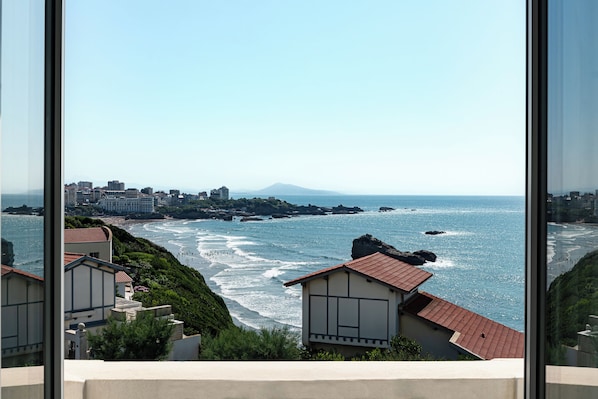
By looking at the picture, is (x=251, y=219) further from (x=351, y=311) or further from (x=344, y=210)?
(x=351, y=311)

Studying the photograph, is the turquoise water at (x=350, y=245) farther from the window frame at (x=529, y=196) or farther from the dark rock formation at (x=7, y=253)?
the dark rock formation at (x=7, y=253)

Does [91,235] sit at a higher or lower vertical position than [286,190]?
lower

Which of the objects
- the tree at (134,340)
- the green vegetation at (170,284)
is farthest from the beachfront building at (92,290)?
the green vegetation at (170,284)

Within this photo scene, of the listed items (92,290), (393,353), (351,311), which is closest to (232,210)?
(351,311)

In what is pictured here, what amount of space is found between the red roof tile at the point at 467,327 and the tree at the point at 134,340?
7.45 ft

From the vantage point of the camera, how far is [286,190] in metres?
7.34

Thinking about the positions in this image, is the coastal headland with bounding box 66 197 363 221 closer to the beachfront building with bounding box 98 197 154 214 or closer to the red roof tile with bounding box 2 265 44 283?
the beachfront building with bounding box 98 197 154 214

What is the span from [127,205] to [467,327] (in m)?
4.34

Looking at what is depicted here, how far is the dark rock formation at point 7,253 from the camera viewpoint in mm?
799

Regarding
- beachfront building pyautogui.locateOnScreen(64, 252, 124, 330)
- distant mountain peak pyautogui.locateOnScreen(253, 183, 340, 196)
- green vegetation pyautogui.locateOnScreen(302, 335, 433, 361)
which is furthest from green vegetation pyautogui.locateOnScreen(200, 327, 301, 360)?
distant mountain peak pyautogui.locateOnScreen(253, 183, 340, 196)

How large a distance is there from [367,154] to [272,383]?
709 centimetres

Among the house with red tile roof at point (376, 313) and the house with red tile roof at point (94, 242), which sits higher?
the house with red tile roof at point (94, 242)

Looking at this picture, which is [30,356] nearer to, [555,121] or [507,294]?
[555,121]

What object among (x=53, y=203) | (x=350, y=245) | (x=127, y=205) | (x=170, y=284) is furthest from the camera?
(x=350, y=245)
